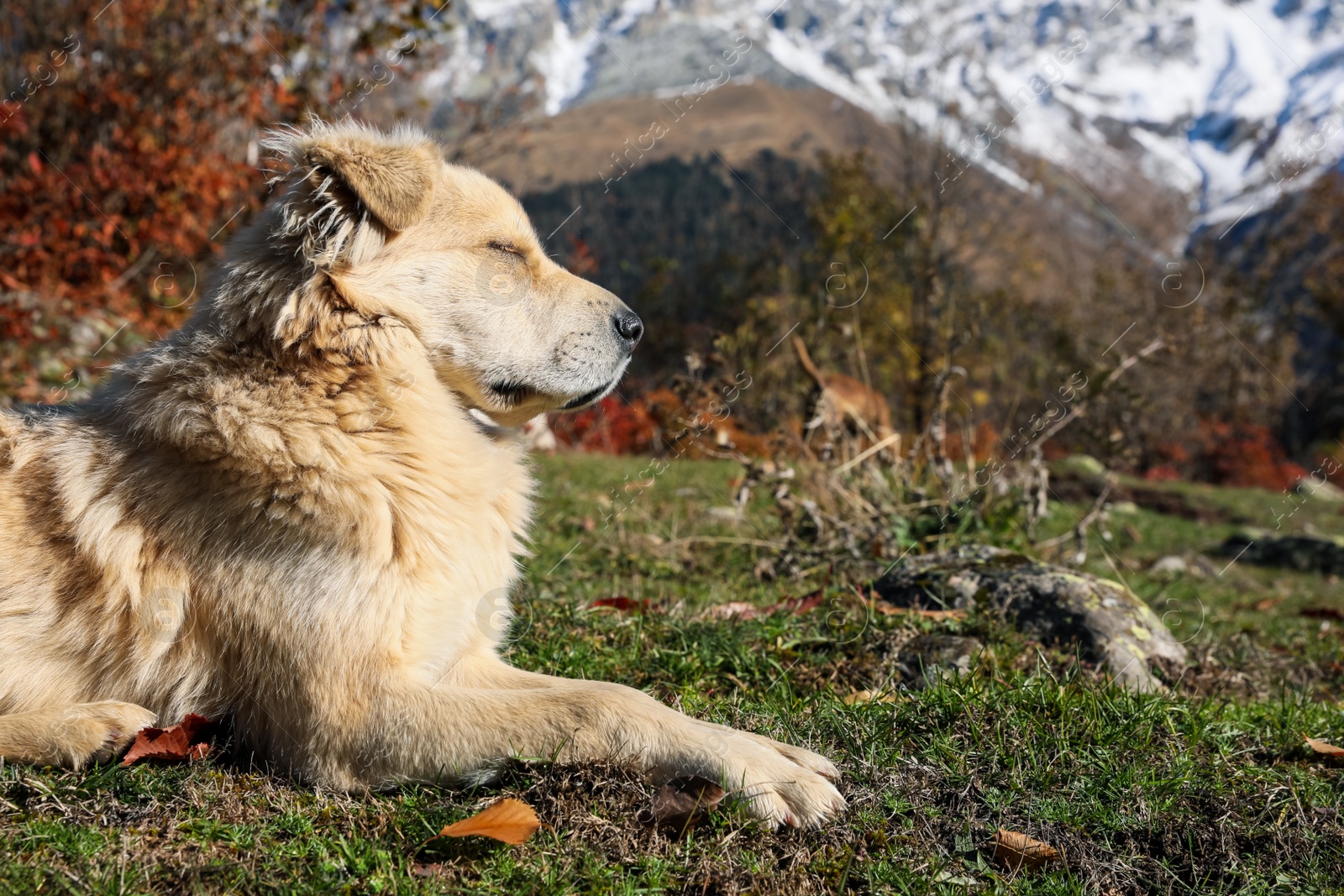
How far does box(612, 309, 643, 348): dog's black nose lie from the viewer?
354 cm

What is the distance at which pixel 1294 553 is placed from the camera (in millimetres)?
9445

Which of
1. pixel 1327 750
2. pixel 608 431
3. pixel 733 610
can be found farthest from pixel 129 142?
pixel 1327 750

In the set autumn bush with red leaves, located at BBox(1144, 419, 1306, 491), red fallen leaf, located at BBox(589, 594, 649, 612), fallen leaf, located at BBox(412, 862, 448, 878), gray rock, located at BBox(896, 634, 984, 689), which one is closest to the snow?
autumn bush with red leaves, located at BBox(1144, 419, 1306, 491)

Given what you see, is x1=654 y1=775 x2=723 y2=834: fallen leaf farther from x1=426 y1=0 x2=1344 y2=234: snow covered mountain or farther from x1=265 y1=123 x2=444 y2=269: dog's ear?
x1=426 y1=0 x2=1344 y2=234: snow covered mountain

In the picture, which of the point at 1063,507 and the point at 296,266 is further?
the point at 1063,507

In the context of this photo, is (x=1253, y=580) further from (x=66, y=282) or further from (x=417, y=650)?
(x=66, y=282)

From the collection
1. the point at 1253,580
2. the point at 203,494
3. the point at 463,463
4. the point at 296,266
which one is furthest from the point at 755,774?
the point at 1253,580

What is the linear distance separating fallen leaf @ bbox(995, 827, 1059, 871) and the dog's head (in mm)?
2112

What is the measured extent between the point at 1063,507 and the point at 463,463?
9.31m

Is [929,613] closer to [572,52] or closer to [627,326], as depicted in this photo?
[627,326]

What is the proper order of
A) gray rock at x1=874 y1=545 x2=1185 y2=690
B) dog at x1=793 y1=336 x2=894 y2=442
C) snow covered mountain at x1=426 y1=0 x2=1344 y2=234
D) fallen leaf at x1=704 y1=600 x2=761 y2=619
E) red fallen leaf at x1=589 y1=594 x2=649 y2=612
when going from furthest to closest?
1. snow covered mountain at x1=426 y1=0 x2=1344 y2=234
2. dog at x1=793 y1=336 x2=894 y2=442
3. red fallen leaf at x1=589 y1=594 x2=649 y2=612
4. fallen leaf at x1=704 y1=600 x2=761 y2=619
5. gray rock at x1=874 y1=545 x2=1185 y2=690

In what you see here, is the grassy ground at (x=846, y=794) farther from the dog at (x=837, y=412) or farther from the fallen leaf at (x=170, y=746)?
the dog at (x=837, y=412)

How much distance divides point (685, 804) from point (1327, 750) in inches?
86.1

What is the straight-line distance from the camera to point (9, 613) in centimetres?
275
